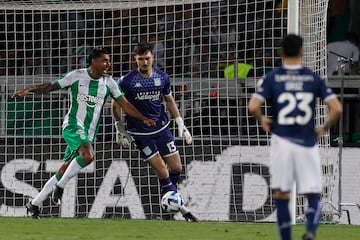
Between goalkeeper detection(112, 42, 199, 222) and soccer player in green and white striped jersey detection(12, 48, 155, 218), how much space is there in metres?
0.30

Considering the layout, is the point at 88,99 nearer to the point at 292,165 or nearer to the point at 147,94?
the point at 147,94

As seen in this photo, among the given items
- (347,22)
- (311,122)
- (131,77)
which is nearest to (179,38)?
(131,77)

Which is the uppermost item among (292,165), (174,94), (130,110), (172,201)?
(174,94)

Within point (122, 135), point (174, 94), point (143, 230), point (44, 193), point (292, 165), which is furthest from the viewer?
point (174, 94)

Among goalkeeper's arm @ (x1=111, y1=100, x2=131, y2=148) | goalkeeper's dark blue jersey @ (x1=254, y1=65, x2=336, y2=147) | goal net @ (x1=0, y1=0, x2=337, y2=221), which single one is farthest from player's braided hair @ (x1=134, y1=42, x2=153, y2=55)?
goalkeeper's dark blue jersey @ (x1=254, y1=65, x2=336, y2=147)

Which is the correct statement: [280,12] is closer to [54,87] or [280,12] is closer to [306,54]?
[306,54]

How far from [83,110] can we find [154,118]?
37.7 inches

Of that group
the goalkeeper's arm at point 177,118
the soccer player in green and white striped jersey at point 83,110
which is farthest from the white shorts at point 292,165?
the soccer player in green and white striped jersey at point 83,110

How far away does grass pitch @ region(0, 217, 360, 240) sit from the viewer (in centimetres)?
1231

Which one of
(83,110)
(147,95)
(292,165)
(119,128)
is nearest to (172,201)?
(119,128)

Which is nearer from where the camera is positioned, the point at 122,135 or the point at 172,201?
the point at 172,201

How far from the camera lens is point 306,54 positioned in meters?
16.3

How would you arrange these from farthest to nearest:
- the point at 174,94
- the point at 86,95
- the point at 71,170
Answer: the point at 174,94
the point at 86,95
the point at 71,170

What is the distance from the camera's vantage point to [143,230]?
43.7 ft
